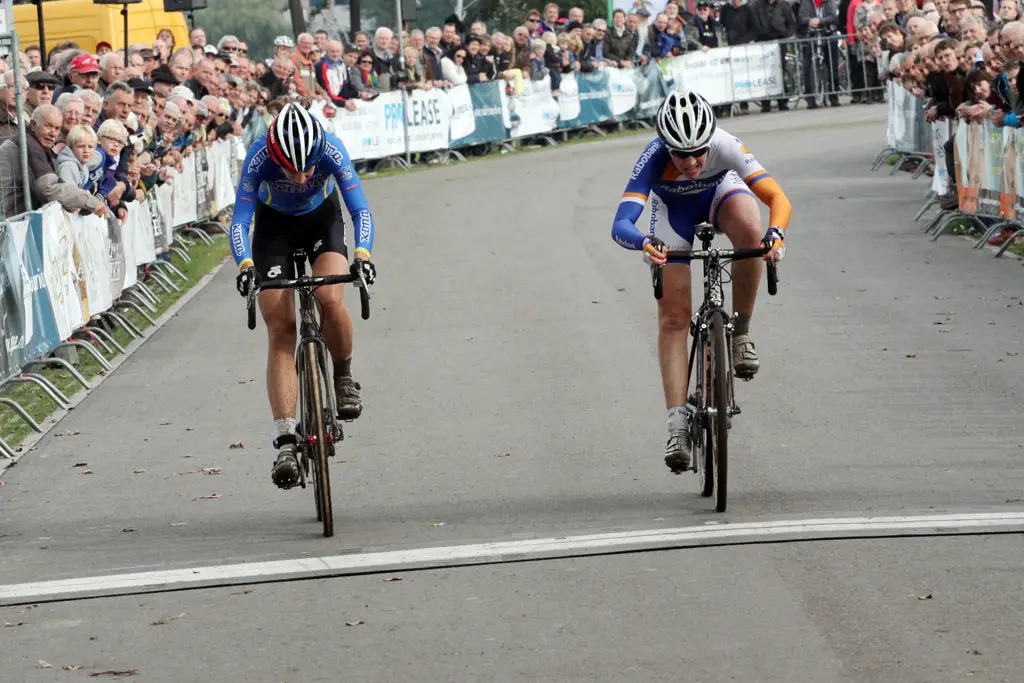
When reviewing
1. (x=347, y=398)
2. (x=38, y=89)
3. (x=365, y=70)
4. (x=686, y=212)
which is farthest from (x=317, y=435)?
(x=365, y=70)

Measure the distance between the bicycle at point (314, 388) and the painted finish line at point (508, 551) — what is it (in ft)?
1.74

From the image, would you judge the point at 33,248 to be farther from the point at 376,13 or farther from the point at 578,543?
the point at 376,13

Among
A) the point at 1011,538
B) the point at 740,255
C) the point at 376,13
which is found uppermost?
the point at 376,13

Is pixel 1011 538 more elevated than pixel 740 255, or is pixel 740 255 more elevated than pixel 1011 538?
pixel 740 255

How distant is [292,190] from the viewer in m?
9.02

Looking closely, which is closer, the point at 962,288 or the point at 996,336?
the point at 996,336

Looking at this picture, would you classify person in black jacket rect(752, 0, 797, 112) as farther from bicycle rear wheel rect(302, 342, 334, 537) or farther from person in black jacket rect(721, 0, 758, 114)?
bicycle rear wheel rect(302, 342, 334, 537)

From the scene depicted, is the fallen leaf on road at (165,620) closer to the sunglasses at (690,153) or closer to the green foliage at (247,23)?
the sunglasses at (690,153)

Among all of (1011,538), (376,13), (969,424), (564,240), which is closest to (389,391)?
(969,424)

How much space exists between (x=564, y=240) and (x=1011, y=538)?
1334 centimetres

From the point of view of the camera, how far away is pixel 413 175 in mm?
29875

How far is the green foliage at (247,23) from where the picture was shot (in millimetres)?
51344

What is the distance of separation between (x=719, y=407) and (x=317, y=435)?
69.6 inches

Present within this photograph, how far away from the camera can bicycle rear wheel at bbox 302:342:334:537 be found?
27.0 ft
